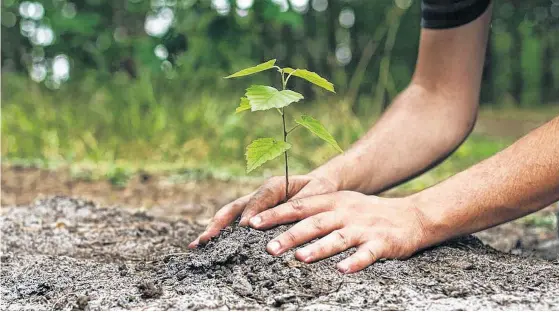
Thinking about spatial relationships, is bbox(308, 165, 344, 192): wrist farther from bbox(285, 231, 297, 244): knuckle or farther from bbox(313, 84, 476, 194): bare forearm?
bbox(285, 231, 297, 244): knuckle

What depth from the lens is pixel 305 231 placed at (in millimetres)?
1597

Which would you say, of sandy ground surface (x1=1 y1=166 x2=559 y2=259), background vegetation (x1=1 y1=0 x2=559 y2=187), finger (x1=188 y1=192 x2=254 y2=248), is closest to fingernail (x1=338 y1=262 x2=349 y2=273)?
finger (x1=188 y1=192 x2=254 y2=248)

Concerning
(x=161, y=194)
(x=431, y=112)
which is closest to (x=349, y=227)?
(x=431, y=112)

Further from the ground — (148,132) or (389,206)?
(389,206)

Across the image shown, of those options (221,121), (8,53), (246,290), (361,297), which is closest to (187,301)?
(246,290)

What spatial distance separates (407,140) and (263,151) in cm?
70

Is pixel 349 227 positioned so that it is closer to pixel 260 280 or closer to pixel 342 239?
pixel 342 239

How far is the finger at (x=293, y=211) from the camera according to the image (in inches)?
64.8

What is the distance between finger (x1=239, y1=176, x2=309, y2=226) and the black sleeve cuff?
0.78m

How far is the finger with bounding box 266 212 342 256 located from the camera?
1582 mm

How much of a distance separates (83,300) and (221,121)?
364 cm

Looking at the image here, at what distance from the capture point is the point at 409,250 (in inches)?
64.9

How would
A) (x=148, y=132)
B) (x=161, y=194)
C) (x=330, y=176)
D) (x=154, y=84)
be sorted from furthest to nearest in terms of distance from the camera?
(x=154, y=84) → (x=148, y=132) → (x=161, y=194) → (x=330, y=176)

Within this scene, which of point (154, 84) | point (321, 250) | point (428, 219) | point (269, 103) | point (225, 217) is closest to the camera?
point (269, 103)
